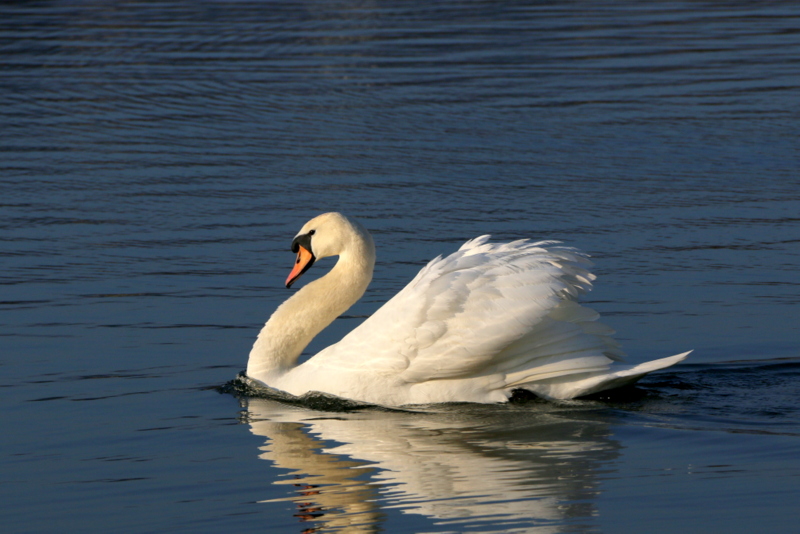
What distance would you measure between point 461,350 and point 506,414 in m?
0.42

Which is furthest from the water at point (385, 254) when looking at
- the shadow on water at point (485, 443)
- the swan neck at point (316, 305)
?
the swan neck at point (316, 305)

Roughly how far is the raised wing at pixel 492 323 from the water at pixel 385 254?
27 centimetres

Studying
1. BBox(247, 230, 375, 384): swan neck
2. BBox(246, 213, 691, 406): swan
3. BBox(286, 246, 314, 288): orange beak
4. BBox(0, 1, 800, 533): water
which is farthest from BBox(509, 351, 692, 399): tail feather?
BBox(286, 246, 314, 288): orange beak

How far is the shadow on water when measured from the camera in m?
5.54

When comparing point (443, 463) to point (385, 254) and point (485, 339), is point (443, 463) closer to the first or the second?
point (485, 339)

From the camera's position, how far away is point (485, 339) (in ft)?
22.9

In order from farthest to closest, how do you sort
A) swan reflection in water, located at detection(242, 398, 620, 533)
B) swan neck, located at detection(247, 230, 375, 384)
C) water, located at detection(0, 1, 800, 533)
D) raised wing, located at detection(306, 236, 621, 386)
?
swan neck, located at detection(247, 230, 375, 384)
raised wing, located at detection(306, 236, 621, 386)
water, located at detection(0, 1, 800, 533)
swan reflection in water, located at detection(242, 398, 620, 533)

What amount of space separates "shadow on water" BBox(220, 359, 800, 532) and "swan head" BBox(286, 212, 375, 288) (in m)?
0.94

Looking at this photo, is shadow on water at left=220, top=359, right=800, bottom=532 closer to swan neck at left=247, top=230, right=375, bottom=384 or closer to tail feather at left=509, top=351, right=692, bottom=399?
tail feather at left=509, top=351, right=692, bottom=399

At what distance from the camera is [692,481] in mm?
5773

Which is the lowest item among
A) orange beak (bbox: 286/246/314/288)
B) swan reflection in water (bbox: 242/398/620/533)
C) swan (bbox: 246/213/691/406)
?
swan reflection in water (bbox: 242/398/620/533)

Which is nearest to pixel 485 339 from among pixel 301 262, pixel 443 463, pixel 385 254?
pixel 443 463

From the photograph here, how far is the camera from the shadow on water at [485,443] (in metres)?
5.54

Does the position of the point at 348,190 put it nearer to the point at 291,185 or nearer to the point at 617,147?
the point at 291,185
